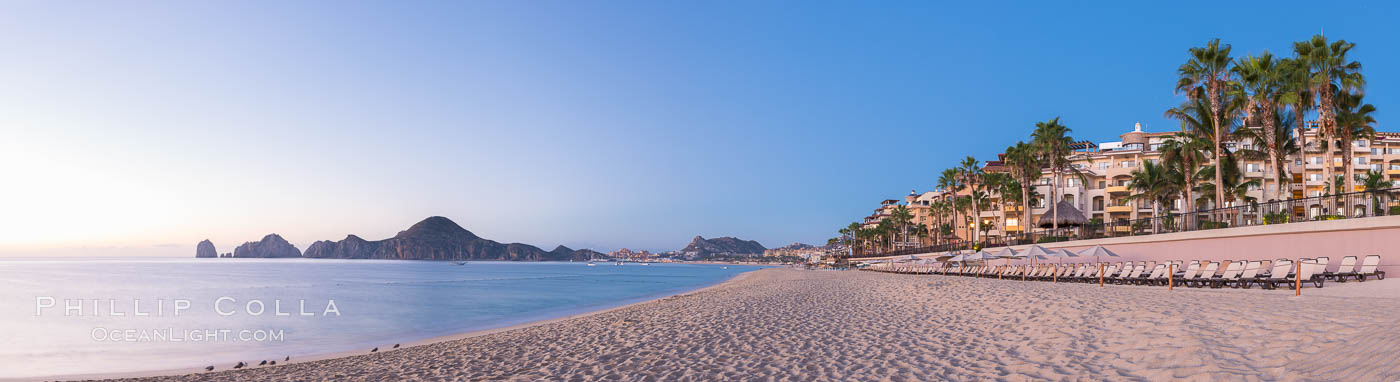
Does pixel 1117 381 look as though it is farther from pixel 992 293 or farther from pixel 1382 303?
pixel 992 293

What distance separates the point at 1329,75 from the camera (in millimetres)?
26062

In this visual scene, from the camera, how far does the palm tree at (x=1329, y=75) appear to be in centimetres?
2591

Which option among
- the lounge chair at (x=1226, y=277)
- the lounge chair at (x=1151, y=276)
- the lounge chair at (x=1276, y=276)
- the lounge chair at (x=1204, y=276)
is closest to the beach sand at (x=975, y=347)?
the lounge chair at (x=1276, y=276)

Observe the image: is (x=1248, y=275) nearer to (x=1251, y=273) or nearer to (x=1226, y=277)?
(x=1251, y=273)

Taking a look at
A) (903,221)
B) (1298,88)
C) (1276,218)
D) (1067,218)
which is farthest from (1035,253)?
(903,221)

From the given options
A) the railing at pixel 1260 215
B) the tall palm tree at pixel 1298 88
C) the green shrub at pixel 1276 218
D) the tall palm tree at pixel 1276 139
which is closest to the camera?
the railing at pixel 1260 215

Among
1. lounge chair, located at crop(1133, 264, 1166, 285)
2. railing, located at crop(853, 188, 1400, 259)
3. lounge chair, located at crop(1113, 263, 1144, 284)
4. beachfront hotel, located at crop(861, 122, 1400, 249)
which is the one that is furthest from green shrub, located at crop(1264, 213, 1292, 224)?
beachfront hotel, located at crop(861, 122, 1400, 249)

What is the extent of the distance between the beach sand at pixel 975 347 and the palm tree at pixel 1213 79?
66.8 ft

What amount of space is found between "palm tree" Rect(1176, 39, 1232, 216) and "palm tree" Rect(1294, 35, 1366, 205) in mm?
4496

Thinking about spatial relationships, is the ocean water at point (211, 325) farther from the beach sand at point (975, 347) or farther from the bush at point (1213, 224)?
the bush at point (1213, 224)

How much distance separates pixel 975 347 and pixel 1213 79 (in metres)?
30.9

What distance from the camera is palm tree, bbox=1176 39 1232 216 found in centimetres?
3219

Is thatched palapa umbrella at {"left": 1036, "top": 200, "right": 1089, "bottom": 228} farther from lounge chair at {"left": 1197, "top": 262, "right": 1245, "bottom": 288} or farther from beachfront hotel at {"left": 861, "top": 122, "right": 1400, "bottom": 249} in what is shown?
lounge chair at {"left": 1197, "top": 262, "right": 1245, "bottom": 288}

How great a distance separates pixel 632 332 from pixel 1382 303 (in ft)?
41.1
